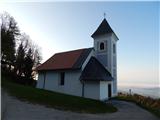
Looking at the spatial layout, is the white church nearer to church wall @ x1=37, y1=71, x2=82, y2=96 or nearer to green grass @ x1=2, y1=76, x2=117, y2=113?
church wall @ x1=37, y1=71, x2=82, y2=96

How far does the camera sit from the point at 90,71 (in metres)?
23.5

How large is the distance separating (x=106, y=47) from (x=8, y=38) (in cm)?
2304

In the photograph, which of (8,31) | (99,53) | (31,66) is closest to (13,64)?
(31,66)

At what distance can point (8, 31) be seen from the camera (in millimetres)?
41031

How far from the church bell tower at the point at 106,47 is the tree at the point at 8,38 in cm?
1983

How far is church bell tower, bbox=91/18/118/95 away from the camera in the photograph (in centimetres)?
2544

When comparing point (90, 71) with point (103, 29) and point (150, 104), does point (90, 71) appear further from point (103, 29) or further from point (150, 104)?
point (150, 104)

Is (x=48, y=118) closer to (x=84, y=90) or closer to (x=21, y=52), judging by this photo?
(x=84, y=90)

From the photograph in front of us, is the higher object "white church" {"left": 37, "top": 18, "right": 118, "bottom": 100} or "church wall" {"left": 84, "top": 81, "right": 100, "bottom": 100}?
"white church" {"left": 37, "top": 18, "right": 118, "bottom": 100}

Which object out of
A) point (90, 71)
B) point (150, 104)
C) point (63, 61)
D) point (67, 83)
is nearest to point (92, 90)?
point (90, 71)

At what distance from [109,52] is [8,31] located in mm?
25479

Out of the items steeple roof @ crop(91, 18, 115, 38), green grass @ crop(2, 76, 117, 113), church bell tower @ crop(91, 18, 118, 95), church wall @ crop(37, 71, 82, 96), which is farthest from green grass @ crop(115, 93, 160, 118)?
steeple roof @ crop(91, 18, 115, 38)

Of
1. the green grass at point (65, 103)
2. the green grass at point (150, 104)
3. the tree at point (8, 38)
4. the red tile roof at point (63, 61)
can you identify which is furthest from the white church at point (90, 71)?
the tree at point (8, 38)

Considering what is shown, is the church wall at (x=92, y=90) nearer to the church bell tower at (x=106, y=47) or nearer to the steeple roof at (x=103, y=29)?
the church bell tower at (x=106, y=47)
